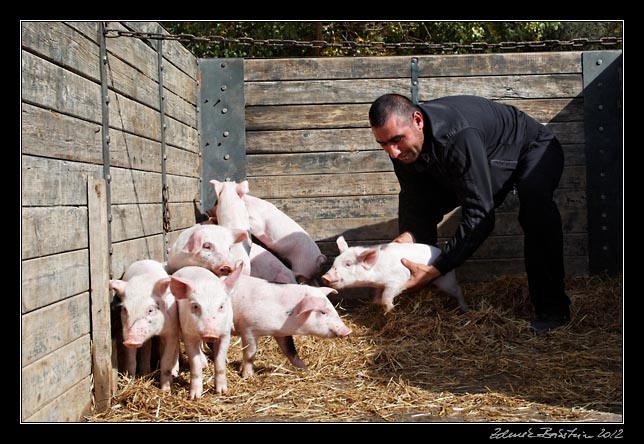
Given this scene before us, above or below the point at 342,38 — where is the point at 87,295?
below

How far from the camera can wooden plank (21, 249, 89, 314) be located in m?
3.09

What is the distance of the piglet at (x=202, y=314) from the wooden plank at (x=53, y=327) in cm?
49

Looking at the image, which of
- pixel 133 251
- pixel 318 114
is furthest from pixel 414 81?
pixel 133 251

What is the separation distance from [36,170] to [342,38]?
31.7 ft

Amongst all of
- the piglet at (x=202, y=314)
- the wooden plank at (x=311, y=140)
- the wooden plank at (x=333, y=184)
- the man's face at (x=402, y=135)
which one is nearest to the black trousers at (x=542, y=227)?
the man's face at (x=402, y=135)

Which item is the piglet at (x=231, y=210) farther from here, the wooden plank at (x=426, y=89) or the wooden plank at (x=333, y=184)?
the wooden plank at (x=426, y=89)

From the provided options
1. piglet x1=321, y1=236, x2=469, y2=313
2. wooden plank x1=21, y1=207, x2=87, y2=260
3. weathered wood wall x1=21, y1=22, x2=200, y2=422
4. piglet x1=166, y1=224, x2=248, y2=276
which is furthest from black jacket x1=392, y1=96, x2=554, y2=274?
wooden plank x1=21, y1=207, x2=87, y2=260

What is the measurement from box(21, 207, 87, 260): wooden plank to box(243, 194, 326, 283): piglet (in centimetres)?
236

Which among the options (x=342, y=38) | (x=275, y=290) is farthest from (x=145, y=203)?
(x=342, y=38)

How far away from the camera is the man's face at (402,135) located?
5.02 metres

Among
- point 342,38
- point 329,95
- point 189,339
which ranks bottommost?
point 189,339

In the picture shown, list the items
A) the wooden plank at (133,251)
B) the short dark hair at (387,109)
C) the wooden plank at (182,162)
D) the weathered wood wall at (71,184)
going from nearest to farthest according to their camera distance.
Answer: the weathered wood wall at (71,184) < the wooden plank at (133,251) < the short dark hair at (387,109) < the wooden plank at (182,162)

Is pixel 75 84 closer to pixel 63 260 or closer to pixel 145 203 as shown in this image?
pixel 63 260

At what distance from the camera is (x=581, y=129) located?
6582mm
